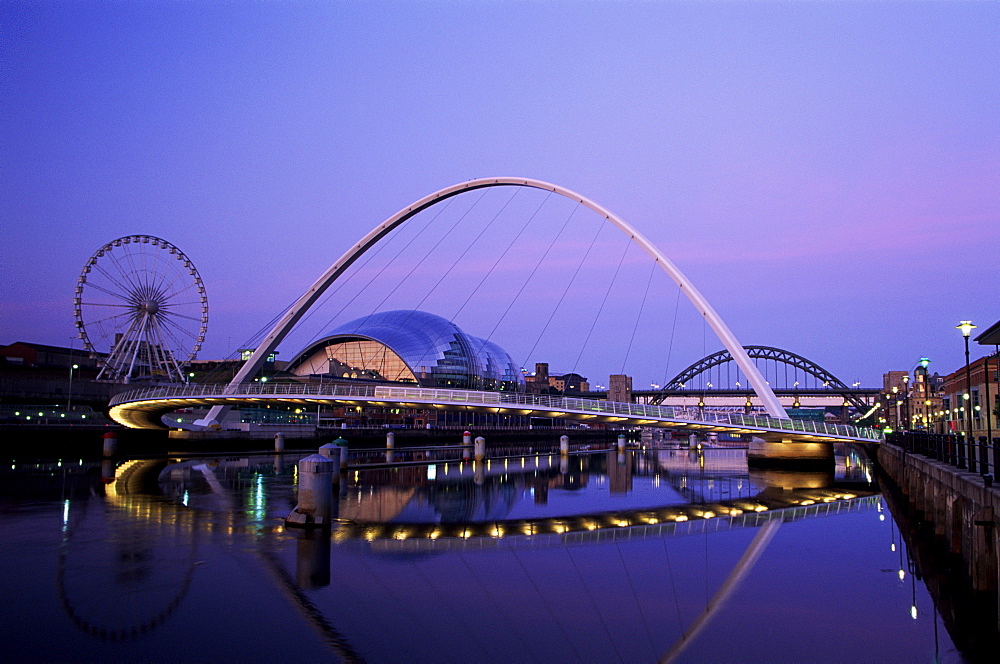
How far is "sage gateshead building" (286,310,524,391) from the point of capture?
10200 centimetres

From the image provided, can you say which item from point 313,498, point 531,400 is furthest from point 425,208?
point 313,498

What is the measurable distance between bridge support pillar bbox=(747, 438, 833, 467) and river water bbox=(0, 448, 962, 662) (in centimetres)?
1895

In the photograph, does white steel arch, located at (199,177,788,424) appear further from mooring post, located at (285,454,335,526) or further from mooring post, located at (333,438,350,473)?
mooring post, located at (285,454,335,526)

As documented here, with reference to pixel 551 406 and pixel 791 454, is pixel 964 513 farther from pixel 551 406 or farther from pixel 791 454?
pixel 791 454

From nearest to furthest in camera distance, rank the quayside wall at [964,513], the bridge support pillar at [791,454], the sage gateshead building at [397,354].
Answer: the quayside wall at [964,513]
the bridge support pillar at [791,454]
the sage gateshead building at [397,354]

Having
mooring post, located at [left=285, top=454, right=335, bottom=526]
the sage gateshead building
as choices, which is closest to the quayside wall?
mooring post, located at [left=285, top=454, right=335, bottom=526]

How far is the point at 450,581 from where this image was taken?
47.9ft

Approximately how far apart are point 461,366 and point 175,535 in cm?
8970

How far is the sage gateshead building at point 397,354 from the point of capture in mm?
102000

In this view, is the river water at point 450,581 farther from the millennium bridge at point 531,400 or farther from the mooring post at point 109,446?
the mooring post at point 109,446

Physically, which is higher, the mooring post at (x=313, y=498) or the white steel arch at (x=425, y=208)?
the white steel arch at (x=425, y=208)

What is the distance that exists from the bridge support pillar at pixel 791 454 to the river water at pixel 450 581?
1895cm

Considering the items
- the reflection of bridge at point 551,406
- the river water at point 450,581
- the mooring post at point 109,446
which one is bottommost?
the river water at point 450,581

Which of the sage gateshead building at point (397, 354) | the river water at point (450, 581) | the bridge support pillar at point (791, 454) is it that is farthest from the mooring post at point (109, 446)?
the sage gateshead building at point (397, 354)
